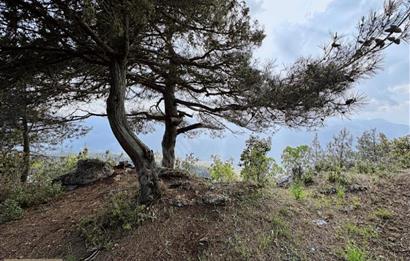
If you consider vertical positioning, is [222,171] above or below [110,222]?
above

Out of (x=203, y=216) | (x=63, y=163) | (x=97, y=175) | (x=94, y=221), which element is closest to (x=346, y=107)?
(x=203, y=216)

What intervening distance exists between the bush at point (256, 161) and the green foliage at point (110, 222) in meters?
1.65

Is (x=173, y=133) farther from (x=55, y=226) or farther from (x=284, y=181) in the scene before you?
(x=55, y=226)

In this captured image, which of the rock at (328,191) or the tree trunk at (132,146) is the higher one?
the tree trunk at (132,146)

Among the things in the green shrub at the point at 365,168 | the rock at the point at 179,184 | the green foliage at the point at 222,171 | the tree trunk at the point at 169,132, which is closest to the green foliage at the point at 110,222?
the rock at the point at 179,184

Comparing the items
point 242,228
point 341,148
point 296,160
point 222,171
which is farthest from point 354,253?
point 341,148

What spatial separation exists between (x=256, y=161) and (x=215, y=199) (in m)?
1.06

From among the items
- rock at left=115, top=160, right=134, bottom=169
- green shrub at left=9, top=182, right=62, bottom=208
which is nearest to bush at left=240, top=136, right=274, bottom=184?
rock at left=115, top=160, right=134, bottom=169

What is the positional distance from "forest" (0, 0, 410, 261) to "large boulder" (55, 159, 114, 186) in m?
A: 0.03

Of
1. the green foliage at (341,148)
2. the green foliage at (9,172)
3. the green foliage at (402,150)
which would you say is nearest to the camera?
the green foliage at (9,172)

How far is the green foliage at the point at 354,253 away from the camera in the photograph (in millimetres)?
2668

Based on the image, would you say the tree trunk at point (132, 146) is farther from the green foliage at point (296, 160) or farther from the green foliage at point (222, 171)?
the green foliage at point (296, 160)

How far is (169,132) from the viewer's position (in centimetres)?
607

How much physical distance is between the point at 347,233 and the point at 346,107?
1771 mm
